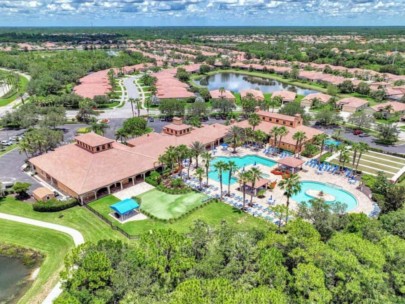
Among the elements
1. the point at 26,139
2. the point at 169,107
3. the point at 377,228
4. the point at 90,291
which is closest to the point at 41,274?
the point at 90,291

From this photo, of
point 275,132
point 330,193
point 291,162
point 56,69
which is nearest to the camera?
point 330,193

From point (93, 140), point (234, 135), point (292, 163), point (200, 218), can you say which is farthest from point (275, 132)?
point (93, 140)

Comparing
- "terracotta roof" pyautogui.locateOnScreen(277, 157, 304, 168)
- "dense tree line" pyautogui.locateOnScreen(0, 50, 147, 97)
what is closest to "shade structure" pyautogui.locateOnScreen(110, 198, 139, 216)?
"terracotta roof" pyautogui.locateOnScreen(277, 157, 304, 168)

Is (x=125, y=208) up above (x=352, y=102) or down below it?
above

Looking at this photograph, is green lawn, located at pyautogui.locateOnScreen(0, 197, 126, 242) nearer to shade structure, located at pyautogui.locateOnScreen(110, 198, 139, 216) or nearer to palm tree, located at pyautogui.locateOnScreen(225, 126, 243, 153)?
shade structure, located at pyautogui.locateOnScreen(110, 198, 139, 216)

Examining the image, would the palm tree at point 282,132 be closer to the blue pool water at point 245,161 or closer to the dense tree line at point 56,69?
the blue pool water at point 245,161

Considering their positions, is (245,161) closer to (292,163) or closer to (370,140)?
(292,163)

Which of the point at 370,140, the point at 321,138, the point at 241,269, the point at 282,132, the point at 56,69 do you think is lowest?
the point at 370,140

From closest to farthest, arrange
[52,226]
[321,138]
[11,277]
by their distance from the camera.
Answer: [11,277] < [52,226] < [321,138]

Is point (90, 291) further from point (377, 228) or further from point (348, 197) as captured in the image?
point (348, 197)
